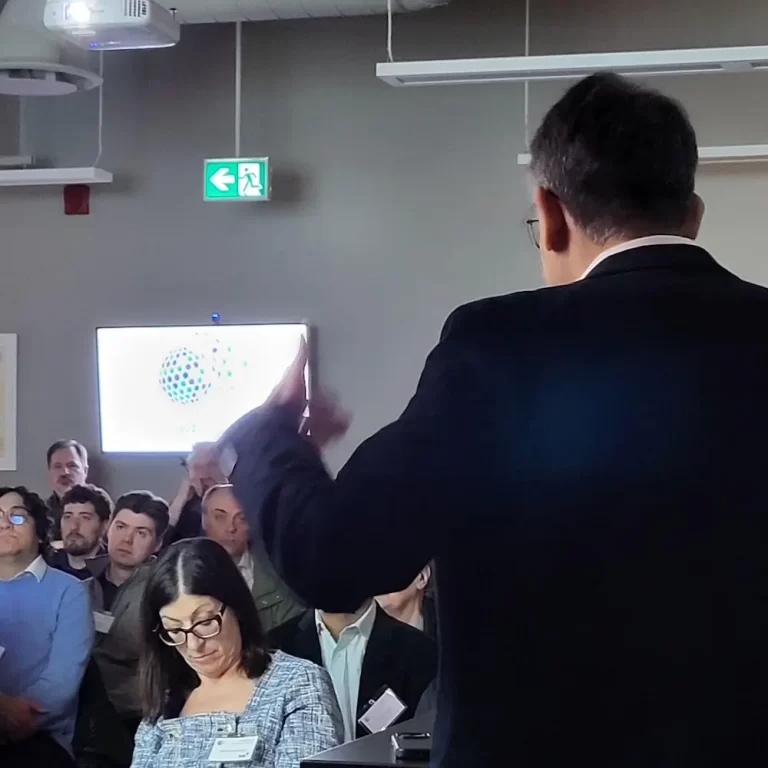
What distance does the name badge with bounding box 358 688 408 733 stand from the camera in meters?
3.58

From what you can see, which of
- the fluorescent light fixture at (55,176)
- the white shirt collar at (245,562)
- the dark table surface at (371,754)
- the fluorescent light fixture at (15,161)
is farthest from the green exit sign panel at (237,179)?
the dark table surface at (371,754)

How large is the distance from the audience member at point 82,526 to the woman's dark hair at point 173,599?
179 centimetres

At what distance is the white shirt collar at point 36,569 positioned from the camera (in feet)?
13.9

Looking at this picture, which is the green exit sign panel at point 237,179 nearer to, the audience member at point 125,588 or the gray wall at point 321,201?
the gray wall at point 321,201

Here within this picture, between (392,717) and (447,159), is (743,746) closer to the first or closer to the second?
(392,717)

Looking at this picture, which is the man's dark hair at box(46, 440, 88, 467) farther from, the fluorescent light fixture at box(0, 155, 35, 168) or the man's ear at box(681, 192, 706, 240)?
the man's ear at box(681, 192, 706, 240)

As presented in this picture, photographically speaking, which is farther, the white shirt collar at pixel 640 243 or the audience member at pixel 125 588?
the audience member at pixel 125 588

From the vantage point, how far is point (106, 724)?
4094 mm

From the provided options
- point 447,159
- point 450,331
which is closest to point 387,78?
point 447,159

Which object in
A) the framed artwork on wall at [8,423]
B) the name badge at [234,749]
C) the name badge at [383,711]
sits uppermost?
the framed artwork on wall at [8,423]

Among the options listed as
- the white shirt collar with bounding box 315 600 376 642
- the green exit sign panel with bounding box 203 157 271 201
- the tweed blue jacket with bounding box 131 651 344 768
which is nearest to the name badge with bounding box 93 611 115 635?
the white shirt collar with bounding box 315 600 376 642

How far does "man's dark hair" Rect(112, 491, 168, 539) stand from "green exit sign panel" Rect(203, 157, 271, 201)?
136 centimetres

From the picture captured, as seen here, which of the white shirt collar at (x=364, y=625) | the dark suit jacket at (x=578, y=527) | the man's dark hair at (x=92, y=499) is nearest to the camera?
the dark suit jacket at (x=578, y=527)

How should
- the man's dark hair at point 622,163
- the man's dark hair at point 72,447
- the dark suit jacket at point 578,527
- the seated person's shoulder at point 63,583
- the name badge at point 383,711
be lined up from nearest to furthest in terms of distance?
the dark suit jacket at point 578,527 < the man's dark hair at point 622,163 < the name badge at point 383,711 < the seated person's shoulder at point 63,583 < the man's dark hair at point 72,447
